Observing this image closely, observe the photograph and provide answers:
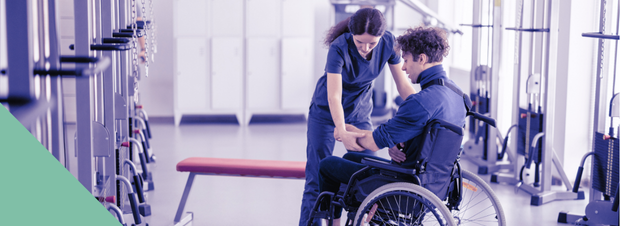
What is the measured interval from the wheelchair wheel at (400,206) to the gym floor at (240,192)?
1252 mm

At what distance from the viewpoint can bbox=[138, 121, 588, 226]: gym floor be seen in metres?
3.36

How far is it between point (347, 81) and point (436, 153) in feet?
2.23

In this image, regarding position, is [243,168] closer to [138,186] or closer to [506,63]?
[138,186]

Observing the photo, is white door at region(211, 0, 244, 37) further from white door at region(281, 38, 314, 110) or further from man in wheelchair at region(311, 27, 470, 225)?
man in wheelchair at region(311, 27, 470, 225)

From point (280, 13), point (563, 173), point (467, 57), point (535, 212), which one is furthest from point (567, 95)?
point (280, 13)

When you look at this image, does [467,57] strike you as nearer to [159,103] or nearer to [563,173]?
[563,173]

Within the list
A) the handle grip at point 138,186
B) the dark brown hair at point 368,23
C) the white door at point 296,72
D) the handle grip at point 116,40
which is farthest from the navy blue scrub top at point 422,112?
the white door at point 296,72

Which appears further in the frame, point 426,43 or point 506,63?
point 506,63

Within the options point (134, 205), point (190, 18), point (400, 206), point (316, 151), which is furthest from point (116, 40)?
point (190, 18)

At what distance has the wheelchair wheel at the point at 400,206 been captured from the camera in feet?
6.42

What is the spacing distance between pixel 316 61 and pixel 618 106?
15.0 ft

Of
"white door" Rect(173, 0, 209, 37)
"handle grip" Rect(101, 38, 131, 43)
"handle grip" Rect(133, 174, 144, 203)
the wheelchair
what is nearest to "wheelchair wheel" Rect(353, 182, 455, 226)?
the wheelchair

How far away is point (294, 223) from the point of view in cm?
325

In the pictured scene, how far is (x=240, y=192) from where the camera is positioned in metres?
3.88
